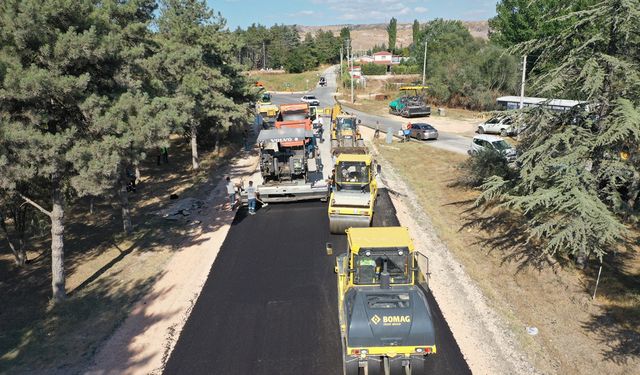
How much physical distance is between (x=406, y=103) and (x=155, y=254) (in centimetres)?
4093

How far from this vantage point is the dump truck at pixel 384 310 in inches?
322

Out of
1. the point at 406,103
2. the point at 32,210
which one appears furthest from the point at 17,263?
the point at 406,103

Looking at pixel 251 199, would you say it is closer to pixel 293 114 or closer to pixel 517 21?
pixel 293 114

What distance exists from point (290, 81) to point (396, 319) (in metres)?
87.1

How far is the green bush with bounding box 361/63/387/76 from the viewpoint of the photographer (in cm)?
9056

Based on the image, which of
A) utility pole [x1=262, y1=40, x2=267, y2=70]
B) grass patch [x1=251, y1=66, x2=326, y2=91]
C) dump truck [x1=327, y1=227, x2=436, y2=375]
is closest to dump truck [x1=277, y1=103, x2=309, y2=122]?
dump truck [x1=327, y1=227, x2=436, y2=375]

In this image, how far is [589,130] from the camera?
1323cm

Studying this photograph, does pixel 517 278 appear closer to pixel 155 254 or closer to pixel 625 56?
pixel 625 56

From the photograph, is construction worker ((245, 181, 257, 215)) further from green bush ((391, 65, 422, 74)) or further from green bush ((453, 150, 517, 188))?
green bush ((391, 65, 422, 74))

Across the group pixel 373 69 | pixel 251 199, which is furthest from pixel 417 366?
pixel 373 69

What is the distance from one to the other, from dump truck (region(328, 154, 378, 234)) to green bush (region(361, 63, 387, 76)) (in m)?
77.3

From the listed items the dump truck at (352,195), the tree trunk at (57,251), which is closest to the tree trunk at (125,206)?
the tree trunk at (57,251)

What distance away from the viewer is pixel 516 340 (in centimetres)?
1066

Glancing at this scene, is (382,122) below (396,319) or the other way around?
the other way around
